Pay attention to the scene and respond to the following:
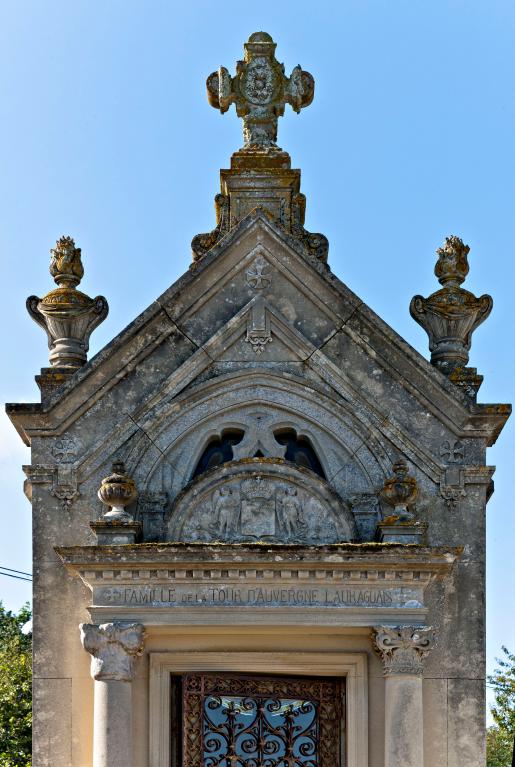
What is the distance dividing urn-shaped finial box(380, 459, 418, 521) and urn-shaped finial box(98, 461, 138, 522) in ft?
9.60

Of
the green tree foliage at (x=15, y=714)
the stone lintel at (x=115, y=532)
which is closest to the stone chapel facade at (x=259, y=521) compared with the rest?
the stone lintel at (x=115, y=532)

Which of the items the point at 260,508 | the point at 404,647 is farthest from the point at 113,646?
the point at 404,647

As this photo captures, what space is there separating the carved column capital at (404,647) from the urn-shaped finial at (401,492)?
4.26 ft

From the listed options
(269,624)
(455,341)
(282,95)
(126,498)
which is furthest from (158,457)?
A: (282,95)

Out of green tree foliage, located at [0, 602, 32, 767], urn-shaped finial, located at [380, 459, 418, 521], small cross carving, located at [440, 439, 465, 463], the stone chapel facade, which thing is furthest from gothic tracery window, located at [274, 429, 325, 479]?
green tree foliage, located at [0, 602, 32, 767]

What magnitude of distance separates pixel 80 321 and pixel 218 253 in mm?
1879

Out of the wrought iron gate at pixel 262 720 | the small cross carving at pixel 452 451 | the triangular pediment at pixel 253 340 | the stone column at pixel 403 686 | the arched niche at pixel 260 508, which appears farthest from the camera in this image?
the triangular pediment at pixel 253 340

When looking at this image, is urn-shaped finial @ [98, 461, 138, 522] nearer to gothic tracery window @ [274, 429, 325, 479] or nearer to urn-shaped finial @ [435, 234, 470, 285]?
gothic tracery window @ [274, 429, 325, 479]

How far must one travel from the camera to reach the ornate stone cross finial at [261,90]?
22.0 metres

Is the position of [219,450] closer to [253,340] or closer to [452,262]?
[253,340]

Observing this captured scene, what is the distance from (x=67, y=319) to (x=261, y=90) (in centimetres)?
410

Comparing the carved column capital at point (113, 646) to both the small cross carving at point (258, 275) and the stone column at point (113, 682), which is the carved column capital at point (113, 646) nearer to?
the stone column at point (113, 682)

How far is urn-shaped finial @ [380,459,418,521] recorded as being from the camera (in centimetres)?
1942

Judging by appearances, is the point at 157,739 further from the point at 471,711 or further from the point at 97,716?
the point at 471,711
